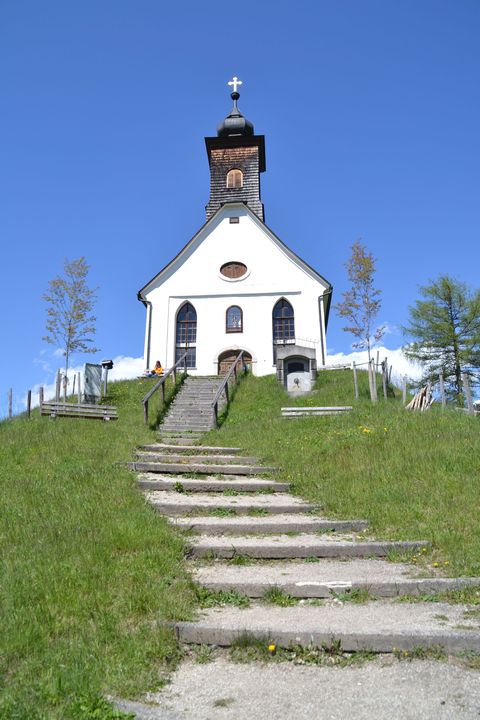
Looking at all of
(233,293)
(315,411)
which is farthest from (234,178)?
(315,411)

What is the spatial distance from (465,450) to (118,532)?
6272 mm

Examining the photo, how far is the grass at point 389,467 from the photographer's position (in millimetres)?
6039

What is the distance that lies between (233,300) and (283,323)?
110 inches

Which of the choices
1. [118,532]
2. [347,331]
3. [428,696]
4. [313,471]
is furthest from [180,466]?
[347,331]

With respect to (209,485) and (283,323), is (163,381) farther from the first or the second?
(209,485)

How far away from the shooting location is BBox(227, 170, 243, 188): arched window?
30.1 metres

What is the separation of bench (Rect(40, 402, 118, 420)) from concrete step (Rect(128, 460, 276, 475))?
7.69 metres

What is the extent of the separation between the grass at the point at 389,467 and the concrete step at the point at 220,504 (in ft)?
1.49

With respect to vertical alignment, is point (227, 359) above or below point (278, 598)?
above

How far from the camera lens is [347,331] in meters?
22.0

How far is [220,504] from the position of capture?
284 inches

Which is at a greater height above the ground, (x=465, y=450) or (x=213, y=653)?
(x=465, y=450)

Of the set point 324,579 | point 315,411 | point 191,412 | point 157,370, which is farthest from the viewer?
point 157,370

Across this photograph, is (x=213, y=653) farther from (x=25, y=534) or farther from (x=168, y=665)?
(x=25, y=534)
